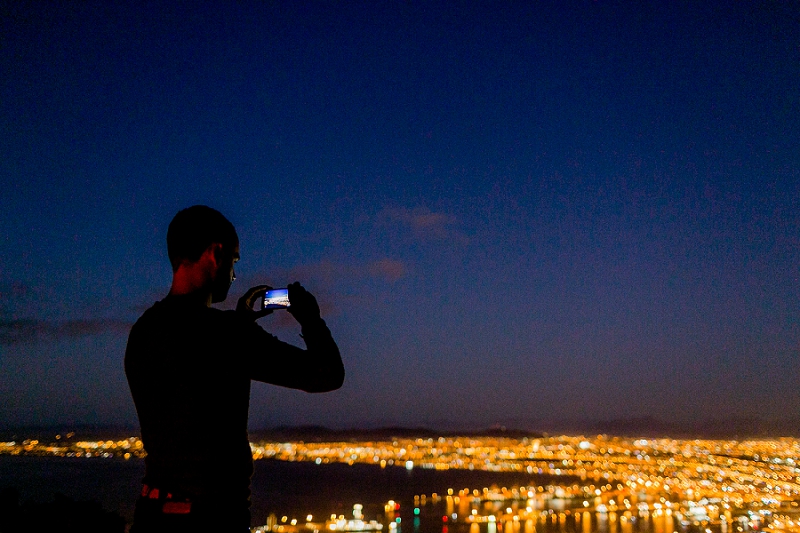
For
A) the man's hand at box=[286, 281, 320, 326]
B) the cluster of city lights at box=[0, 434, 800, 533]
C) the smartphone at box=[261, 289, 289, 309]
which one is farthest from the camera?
the cluster of city lights at box=[0, 434, 800, 533]

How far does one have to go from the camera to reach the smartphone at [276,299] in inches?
55.5

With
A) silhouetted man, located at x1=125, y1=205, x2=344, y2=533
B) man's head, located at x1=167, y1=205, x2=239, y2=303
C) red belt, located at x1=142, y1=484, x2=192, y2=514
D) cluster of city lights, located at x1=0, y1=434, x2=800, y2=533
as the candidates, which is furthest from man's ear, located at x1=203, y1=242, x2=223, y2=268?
cluster of city lights, located at x1=0, y1=434, x2=800, y2=533

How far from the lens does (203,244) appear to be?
129 centimetres

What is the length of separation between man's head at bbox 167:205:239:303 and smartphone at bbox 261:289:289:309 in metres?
0.13

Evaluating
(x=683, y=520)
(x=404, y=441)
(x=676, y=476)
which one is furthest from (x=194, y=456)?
(x=404, y=441)

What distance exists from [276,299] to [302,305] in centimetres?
18

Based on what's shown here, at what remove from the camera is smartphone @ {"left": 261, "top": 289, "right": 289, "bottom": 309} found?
141cm

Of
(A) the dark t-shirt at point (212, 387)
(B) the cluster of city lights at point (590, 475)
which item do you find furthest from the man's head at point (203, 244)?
(B) the cluster of city lights at point (590, 475)

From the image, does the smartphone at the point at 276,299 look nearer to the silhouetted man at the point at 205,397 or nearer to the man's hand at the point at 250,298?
the man's hand at the point at 250,298

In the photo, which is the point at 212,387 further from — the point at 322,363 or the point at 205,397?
the point at 322,363

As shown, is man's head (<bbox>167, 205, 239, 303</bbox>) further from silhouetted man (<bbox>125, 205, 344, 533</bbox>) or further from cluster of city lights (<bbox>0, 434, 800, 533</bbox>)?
cluster of city lights (<bbox>0, 434, 800, 533</bbox>)

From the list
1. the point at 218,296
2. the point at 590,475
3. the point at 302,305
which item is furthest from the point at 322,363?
the point at 590,475

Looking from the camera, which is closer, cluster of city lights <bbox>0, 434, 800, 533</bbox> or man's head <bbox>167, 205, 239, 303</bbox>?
man's head <bbox>167, 205, 239, 303</bbox>

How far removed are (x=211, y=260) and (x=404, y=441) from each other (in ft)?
355
